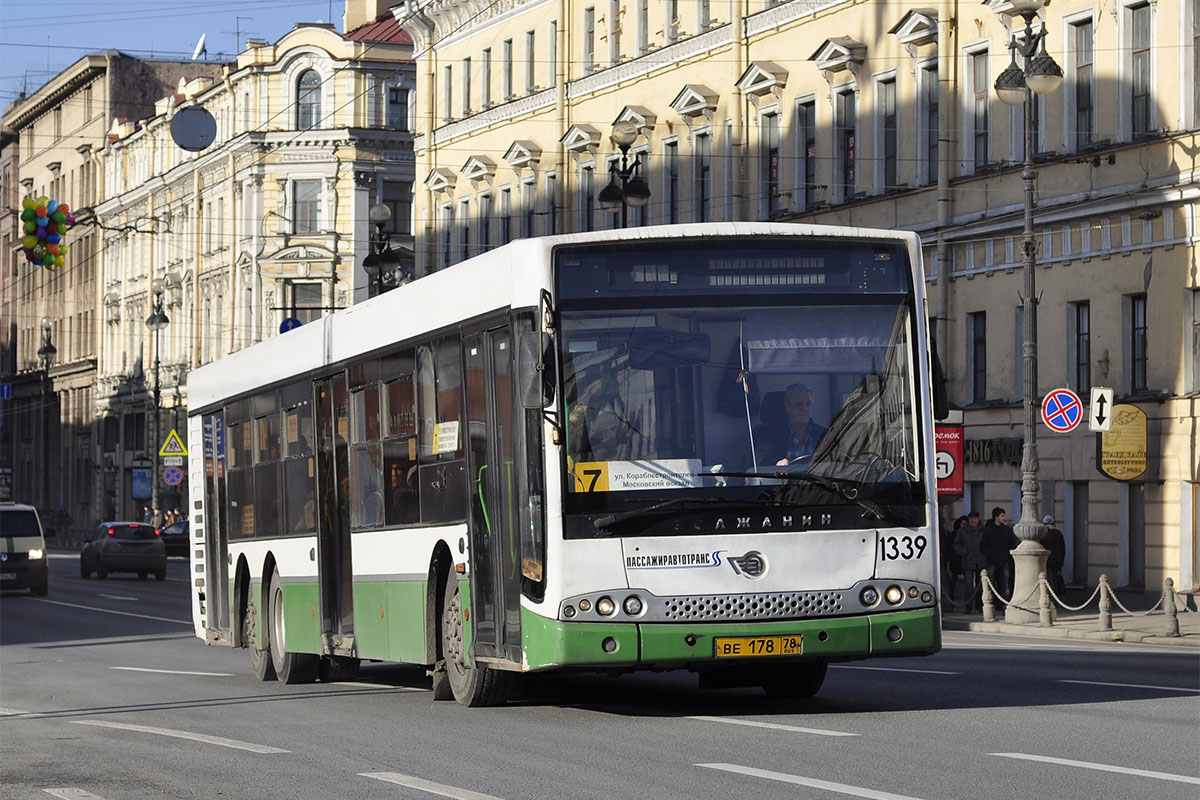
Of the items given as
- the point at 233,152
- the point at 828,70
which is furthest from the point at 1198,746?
the point at 233,152

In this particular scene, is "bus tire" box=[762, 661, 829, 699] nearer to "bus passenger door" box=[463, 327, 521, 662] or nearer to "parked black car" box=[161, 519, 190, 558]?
"bus passenger door" box=[463, 327, 521, 662]

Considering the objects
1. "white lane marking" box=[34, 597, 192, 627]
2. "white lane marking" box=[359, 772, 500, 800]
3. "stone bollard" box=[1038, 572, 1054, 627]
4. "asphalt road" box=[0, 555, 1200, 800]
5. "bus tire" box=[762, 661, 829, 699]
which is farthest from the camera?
"white lane marking" box=[34, 597, 192, 627]

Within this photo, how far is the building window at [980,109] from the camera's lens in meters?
39.8

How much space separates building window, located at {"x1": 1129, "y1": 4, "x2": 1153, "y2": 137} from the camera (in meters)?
35.4

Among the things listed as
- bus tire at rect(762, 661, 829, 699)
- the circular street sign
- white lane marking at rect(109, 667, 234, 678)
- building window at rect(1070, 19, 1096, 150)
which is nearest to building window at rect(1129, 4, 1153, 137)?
building window at rect(1070, 19, 1096, 150)

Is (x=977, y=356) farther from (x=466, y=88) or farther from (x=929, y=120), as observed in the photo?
(x=466, y=88)

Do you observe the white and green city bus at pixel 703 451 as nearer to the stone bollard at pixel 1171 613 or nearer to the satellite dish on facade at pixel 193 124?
the stone bollard at pixel 1171 613

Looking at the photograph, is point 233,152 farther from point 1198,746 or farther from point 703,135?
point 1198,746

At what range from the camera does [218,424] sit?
912 inches

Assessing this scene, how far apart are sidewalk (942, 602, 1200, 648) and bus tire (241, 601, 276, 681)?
10556 millimetres

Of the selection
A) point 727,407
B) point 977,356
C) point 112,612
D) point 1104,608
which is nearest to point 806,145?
point 977,356

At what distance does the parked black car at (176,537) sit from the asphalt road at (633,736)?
48.6 m

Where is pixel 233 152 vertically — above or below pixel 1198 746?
above

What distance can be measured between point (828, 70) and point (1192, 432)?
12923 millimetres
